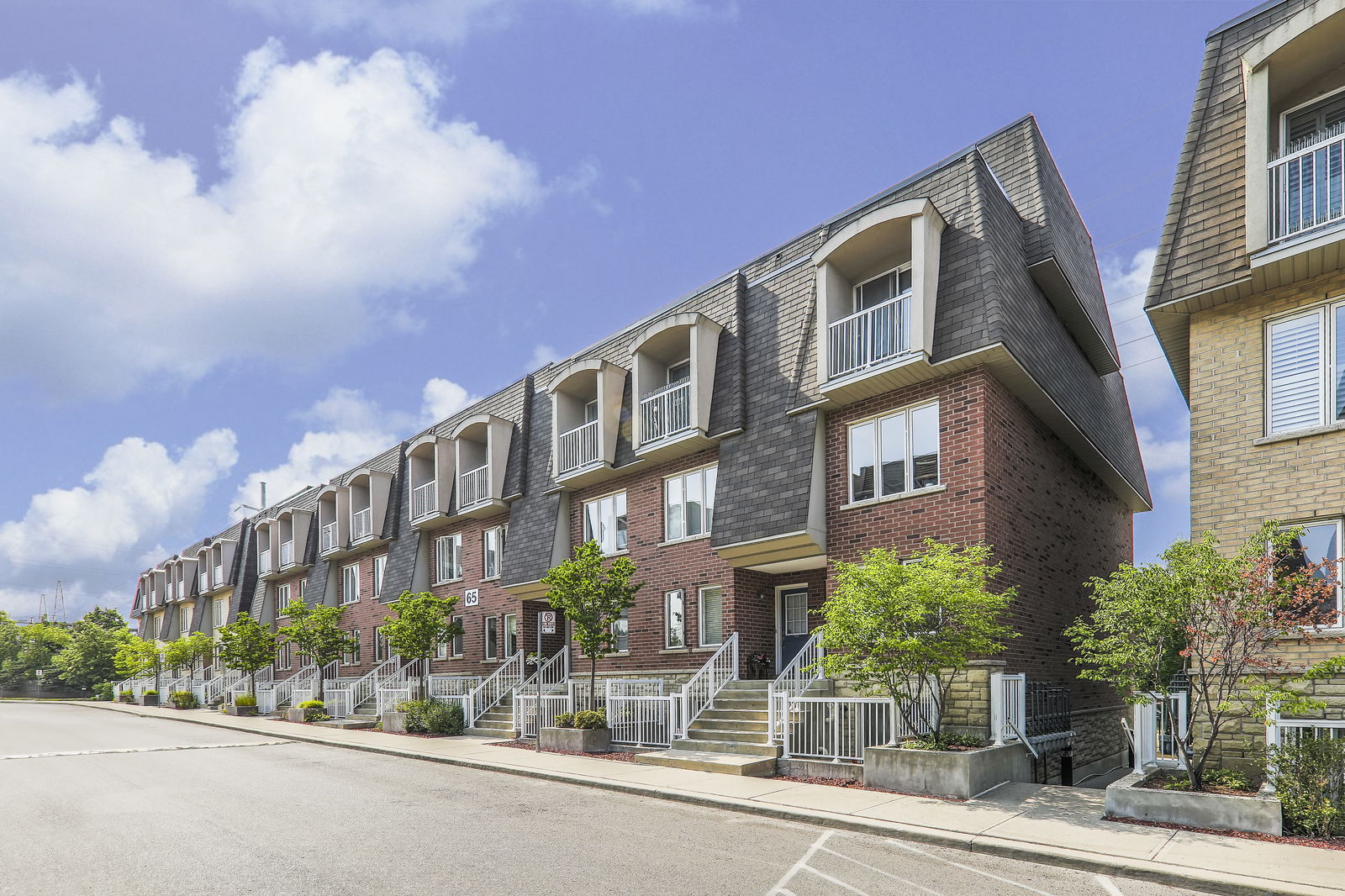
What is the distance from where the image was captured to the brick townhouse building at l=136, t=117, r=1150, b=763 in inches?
567

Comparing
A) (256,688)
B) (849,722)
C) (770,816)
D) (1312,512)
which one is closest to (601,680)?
(849,722)

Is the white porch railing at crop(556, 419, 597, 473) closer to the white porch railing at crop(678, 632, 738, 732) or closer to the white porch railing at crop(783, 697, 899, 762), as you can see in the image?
the white porch railing at crop(678, 632, 738, 732)

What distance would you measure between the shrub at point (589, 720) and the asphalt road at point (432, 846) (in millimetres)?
3114

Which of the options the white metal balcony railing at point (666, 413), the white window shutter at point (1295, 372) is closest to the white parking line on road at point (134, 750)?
the white metal balcony railing at point (666, 413)

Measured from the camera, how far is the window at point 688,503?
19.0 meters

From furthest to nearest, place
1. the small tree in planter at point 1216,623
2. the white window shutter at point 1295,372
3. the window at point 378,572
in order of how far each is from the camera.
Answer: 1. the window at point 378,572
2. the white window shutter at point 1295,372
3. the small tree in planter at point 1216,623

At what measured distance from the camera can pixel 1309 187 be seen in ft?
36.5

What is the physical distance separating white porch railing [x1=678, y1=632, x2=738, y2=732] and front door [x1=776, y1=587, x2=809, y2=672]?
1.44 metres

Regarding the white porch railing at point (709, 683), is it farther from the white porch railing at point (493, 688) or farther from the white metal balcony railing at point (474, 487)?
the white metal balcony railing at point (474, 487)

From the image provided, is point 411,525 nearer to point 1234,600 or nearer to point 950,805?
point 950,805

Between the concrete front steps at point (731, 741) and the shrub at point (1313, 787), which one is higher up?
the shrub at point (1313, 787)

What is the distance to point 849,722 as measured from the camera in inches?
520

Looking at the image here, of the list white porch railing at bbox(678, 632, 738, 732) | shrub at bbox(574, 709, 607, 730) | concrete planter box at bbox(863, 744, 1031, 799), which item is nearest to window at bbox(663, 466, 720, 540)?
white porch railing at bbox(678, 632, 738, 732)

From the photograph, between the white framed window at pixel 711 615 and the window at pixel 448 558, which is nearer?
the white framed window at pixel 711 615
